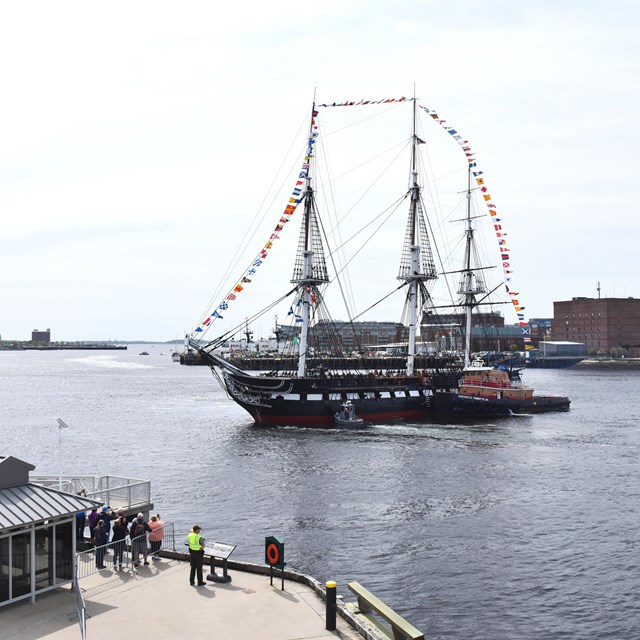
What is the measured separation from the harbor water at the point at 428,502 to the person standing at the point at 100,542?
8145mm

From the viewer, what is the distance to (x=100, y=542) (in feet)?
60.1

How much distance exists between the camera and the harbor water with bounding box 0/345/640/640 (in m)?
22.2

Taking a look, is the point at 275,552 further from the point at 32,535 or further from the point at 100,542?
the point at 32,535

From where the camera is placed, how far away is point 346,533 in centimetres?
2922

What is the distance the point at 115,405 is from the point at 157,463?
160 feet

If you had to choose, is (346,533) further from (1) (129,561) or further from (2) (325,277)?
(2) (325,277)

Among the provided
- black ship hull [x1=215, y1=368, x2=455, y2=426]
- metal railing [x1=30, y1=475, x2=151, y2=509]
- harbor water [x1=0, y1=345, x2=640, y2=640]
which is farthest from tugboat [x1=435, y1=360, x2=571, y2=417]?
metal railing [x1=30, y1=475, x2=151, y2=509]

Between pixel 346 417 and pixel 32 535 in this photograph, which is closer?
pixel 32 535

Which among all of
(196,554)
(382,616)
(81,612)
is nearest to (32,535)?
(81,612)

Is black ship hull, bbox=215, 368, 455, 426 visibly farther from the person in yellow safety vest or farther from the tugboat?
the person in yellow safety vest

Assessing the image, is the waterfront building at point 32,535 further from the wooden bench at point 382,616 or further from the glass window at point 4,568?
the wooden bench at point 382,616

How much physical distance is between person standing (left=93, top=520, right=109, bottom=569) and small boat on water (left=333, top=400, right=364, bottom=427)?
45.7m

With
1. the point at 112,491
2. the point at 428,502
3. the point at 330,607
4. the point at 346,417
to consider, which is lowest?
the point at 428,502

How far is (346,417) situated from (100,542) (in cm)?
4668
